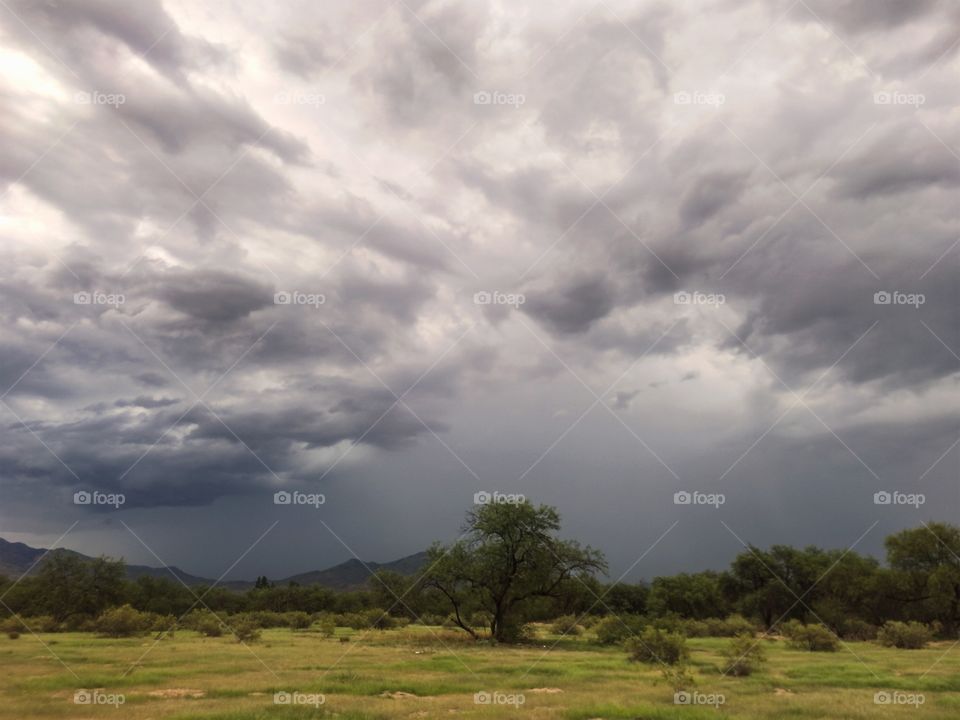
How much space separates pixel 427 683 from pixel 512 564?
90.1ft

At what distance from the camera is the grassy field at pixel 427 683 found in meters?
18.6

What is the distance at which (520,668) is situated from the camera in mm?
29453

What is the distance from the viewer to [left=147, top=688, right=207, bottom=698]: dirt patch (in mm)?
20922

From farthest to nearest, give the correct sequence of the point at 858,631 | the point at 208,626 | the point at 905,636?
1. the point at 858,631
2. the point at 208,626
3. the point at 905,636

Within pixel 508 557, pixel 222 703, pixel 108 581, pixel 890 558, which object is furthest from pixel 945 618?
pixel 108 581

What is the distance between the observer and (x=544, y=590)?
5069 cm

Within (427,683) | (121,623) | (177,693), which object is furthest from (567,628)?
(177,693)

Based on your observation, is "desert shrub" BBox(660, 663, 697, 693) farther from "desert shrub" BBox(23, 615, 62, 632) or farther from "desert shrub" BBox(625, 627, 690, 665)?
"desert shrub" BBox(23, 615, 62, 632)

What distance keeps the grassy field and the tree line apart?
12179 mm

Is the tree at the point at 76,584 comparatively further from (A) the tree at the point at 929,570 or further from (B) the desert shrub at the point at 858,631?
(A) the tree at the point at 929,570

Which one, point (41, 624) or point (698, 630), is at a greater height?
point (41, 624)

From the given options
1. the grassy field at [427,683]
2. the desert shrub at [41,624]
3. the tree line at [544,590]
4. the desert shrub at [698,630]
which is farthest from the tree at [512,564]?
the desert shrub at [41,624]

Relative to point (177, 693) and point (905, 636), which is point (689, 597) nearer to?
point (905, 636)

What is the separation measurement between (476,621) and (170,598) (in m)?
68.5
